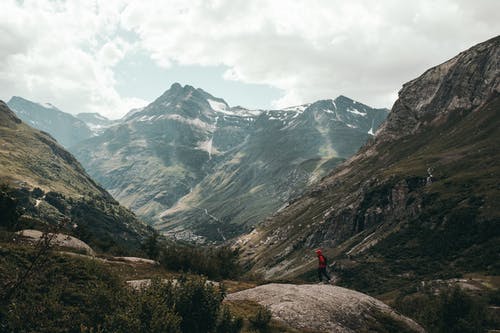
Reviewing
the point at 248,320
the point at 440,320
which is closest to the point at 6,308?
the point at 248,320

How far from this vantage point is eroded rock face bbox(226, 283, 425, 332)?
41938 millimetres

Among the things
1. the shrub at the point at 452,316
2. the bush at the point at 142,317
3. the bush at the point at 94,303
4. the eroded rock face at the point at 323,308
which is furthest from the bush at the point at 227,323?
the shrub at the point at 452,316

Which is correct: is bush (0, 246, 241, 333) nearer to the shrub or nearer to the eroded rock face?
the eroded rock face

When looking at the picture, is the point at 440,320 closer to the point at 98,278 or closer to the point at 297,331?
the point at 297,331

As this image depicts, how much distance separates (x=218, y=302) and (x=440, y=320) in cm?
6577

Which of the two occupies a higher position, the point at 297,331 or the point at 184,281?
the point at 184,281

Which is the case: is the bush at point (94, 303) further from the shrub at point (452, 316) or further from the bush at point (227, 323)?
the shrub at point (452, 316)

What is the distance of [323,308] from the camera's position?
44.3m

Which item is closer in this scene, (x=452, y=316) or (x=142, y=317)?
(x=142, y=317)

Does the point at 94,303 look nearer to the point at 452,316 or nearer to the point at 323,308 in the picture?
the point at 323,308

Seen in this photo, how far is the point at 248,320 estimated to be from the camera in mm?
39594

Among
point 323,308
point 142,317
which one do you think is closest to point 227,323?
point 142,317

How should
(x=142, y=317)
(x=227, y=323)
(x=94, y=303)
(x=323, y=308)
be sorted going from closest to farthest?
(x=142, y=317), (x=94, y=303), (x=227, y=323), (x=323, y=308)

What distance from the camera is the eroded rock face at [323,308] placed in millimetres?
41938
